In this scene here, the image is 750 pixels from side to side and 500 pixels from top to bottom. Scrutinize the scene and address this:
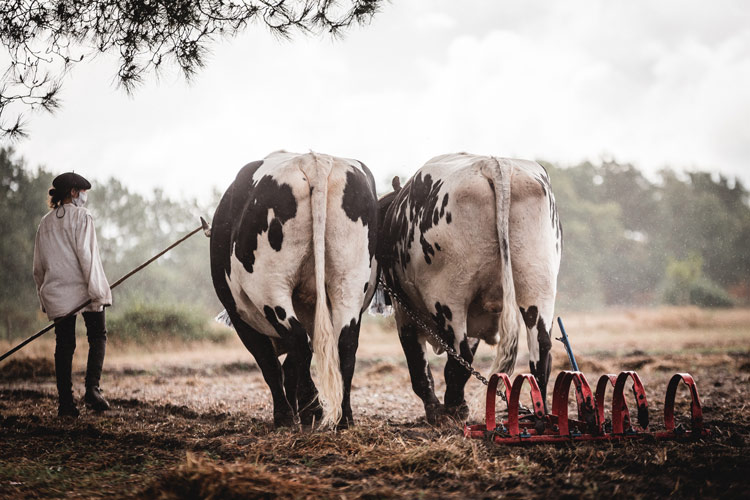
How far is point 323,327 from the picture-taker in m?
4.42

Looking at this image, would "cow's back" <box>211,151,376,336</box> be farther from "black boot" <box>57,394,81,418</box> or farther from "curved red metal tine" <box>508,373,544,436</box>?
"black boot" <box>57,394,81,418</box>

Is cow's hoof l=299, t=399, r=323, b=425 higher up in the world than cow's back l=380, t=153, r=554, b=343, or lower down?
lower down

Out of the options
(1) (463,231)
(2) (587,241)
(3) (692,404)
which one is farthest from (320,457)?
(2) (587,241)

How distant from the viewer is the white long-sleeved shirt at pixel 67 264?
561 cm

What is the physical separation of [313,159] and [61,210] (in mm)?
2532

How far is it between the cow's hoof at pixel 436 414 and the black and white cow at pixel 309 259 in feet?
3.09

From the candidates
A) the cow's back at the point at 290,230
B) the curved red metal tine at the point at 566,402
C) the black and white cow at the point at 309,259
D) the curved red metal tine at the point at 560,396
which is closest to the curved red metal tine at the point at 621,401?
the curved red metal tine at the point at 566,402

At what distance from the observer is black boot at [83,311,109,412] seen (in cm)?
586

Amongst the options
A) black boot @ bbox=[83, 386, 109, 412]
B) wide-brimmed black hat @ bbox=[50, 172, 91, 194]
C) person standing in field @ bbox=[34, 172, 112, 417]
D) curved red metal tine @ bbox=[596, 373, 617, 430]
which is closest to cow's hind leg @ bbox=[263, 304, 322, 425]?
curved red metal tine @ bbox=[596, 373, 617, 430]

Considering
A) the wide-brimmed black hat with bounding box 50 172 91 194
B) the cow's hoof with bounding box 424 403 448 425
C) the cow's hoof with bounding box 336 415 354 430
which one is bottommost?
the cow's hoof with bounding box 424 403 448 425

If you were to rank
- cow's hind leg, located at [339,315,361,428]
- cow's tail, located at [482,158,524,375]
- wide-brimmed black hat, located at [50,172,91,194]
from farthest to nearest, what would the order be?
wide-brimmed black hat, located at [50,172,91,194], cow's hind leg, located at [339,315,361,428], cow's tail, located at [482,158,524,375]

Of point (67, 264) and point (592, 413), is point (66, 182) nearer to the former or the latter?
point (67, 264)

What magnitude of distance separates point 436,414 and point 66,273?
11.2 feet

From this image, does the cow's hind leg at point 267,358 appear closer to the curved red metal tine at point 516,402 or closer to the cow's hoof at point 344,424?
the cow's hoof at point 344,424
